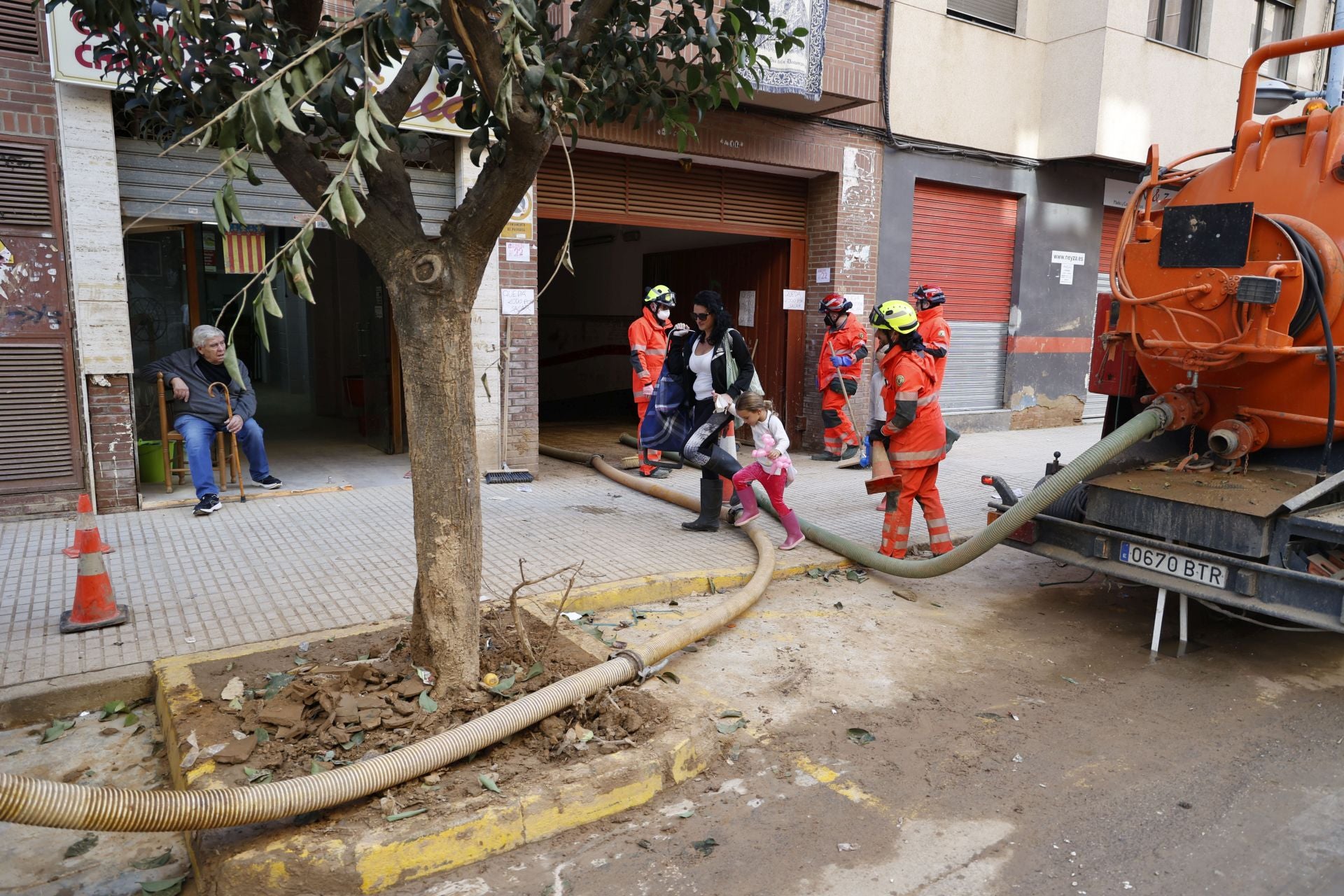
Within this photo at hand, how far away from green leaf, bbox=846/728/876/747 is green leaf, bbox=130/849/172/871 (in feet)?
8.69

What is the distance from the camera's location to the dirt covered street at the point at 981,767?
3.03 meters

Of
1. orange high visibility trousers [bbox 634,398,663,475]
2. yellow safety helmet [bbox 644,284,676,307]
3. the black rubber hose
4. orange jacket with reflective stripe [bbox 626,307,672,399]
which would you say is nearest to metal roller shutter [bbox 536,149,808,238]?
yellow safety helmet [bbox 644,284,676,307]

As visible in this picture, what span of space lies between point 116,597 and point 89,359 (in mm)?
2565

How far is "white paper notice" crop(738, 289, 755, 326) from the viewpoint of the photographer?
464 inches

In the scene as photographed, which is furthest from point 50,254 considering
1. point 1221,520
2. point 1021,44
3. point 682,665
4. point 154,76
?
point 1021,44

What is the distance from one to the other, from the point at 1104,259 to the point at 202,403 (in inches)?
510

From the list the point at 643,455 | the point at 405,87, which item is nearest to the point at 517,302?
the point at 643,455

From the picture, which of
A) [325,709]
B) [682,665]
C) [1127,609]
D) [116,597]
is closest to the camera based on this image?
[325,709]

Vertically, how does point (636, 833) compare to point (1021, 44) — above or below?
below

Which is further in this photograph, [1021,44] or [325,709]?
[1021,44]

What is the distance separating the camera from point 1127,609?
581 centimetres

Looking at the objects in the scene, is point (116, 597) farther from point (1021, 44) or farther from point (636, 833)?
point (1021, 44)

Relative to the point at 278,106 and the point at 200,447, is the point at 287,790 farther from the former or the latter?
the point at 200,447

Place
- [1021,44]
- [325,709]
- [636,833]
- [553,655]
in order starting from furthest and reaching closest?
[1021,44] < [553,655] < [325,709] < [636,833]
